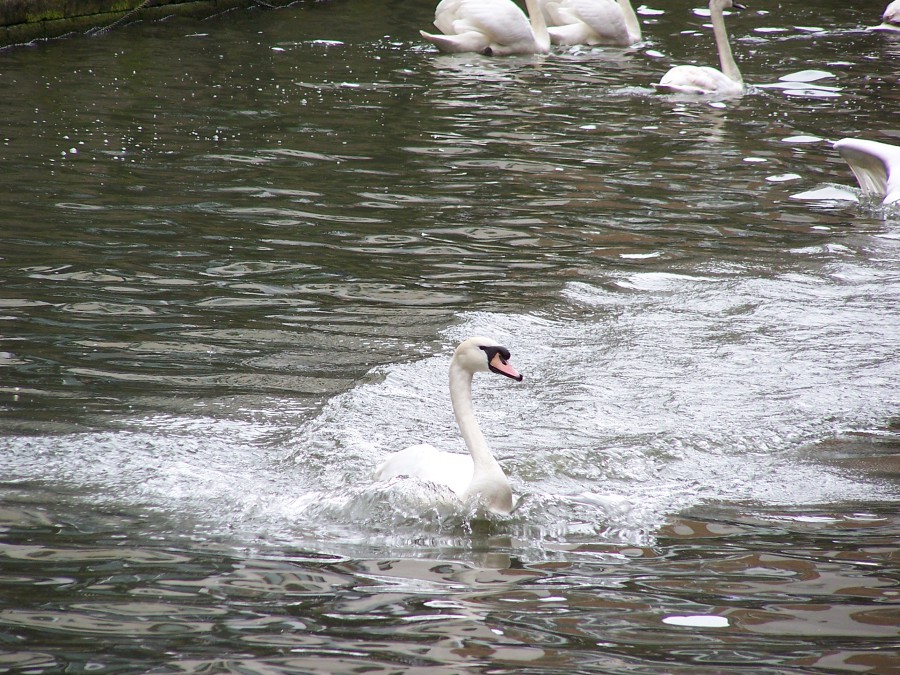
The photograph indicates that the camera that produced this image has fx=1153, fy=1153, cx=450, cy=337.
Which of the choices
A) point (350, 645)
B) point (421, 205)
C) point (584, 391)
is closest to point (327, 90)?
point (421, 205)

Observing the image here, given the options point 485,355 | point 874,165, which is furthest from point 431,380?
point 874,165

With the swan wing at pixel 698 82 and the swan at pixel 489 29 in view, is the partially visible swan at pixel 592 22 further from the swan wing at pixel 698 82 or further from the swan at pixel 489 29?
the swan wing at pixel 698 82

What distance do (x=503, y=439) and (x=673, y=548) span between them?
1567 millimetres

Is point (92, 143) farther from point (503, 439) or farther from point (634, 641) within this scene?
point (634, 641)

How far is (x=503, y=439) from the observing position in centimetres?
564

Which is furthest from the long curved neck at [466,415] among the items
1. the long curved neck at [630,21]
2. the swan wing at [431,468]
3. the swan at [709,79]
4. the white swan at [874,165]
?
the long curved neck at [630,21]

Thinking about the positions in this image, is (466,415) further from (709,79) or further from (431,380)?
(709,79)

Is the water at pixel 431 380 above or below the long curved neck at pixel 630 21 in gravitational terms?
below

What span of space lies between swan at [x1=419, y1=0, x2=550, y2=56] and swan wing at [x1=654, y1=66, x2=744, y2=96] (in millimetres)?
3096

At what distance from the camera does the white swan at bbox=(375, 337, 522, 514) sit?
4.64 meters

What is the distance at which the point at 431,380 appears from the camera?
6160 millimetres

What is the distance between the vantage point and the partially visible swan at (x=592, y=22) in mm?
16531

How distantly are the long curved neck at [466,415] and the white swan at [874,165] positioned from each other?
6.04 m

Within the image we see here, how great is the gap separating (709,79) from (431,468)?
967 cm
